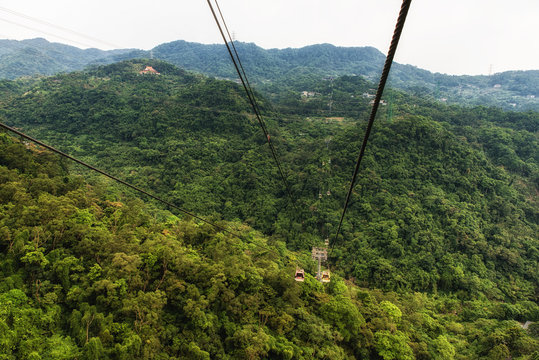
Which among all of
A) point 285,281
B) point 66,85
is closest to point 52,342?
point 285,281

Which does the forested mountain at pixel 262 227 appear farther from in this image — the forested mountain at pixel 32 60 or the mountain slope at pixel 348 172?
the forested mountain at pixel 32 60

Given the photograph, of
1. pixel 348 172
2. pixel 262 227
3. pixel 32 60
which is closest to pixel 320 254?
pixel 262 227

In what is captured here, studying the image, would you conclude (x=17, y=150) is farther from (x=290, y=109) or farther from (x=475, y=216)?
(x=290, y=109)

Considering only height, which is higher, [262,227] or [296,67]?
[296,67]

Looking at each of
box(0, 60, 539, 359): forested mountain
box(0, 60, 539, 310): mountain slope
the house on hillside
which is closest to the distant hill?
the house on hillside

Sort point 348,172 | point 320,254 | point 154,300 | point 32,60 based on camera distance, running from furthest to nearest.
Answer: point 32,60 < point 348,172 < point 320,254 < point 154,300

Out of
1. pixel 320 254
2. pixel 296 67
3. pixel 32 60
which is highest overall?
pixel 296 67

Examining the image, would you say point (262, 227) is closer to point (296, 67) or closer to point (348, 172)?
point (348, 172)
